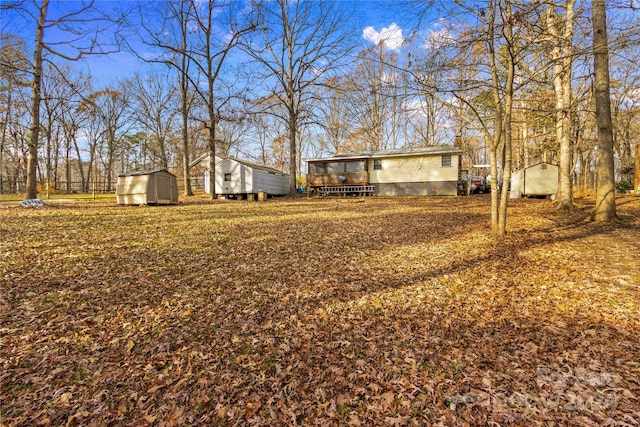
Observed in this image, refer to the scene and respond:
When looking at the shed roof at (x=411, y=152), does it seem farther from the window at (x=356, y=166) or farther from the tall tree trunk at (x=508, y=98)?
the tall tree trunk at (x=508, y=98)

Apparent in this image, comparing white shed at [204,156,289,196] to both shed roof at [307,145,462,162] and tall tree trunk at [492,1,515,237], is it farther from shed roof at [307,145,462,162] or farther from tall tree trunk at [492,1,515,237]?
tall tree trunk at [492,1,515,237]

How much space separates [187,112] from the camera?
66.3ft

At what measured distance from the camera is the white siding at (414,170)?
20109 millimetres

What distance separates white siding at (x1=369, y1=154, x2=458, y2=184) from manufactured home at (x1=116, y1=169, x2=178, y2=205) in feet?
48.4

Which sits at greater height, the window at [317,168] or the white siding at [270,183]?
the window at [317,168]

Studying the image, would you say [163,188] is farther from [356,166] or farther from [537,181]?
[537,181]

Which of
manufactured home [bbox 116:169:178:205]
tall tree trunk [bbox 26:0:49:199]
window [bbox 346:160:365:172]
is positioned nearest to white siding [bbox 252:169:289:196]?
window [bbox 346:160:365:172]

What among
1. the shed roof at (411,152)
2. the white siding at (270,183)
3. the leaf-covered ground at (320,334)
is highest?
the shed roof at (411,152)

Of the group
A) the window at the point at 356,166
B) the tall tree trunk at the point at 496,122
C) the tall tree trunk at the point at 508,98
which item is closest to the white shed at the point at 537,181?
the window at the point at 356,166

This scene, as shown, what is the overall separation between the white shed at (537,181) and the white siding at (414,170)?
400cm

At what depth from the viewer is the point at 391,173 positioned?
71.3 ft

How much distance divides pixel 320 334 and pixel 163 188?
43.3 feet

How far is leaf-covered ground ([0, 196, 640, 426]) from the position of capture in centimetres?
204

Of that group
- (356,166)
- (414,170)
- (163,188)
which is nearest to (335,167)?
(356,166)
